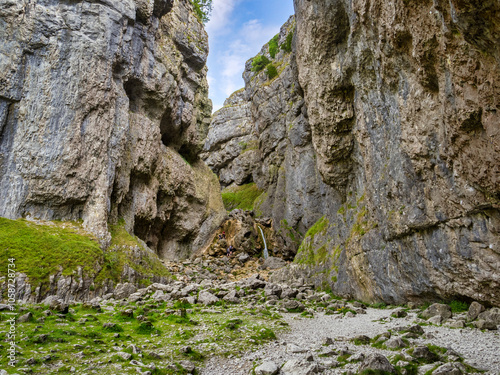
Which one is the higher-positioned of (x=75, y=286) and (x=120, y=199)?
(x=120, y=199)

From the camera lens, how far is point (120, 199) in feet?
83.2

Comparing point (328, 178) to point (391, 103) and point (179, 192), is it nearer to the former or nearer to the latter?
point (391, 103)

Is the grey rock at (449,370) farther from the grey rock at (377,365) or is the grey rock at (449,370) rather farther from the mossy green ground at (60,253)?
the mossy green ground at (60,253)

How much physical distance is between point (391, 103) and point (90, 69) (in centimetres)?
2167

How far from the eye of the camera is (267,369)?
6613 millimetres

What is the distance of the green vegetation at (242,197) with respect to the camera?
5331cm

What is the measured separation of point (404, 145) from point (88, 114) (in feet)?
71.1

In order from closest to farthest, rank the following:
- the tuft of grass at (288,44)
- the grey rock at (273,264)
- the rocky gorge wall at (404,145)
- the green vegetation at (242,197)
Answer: the rocky gorge wall at (404,145)
the grey rock at (273,264)
the tuft of grass at (288,44)
the green vegetation at (242,197)

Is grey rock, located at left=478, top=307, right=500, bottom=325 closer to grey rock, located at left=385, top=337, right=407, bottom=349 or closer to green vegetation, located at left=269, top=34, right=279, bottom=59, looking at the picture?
grey rock, located at left=385, top=337, right=407, bottom=349

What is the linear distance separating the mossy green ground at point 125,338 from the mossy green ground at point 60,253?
504 centimetres

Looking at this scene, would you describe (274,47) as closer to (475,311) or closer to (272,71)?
(272,71)

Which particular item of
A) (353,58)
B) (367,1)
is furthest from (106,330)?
(353,58)

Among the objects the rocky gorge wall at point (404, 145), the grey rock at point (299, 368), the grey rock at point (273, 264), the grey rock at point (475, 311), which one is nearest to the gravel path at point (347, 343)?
the grey rock at point (299, 368)

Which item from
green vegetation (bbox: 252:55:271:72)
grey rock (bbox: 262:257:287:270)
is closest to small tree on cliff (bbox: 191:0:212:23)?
green vegetation (bbox: 252:55:271:72)
